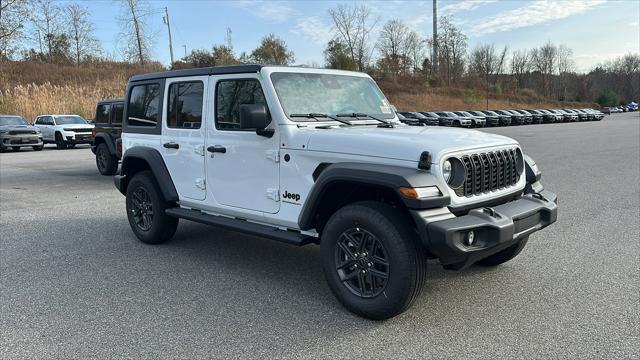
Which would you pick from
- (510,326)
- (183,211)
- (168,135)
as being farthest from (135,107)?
(510,326)

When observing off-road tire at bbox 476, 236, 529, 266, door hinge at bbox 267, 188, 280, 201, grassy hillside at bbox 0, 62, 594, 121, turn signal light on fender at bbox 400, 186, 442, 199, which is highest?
grassy hillside at bbox 0, 62, 594, 121

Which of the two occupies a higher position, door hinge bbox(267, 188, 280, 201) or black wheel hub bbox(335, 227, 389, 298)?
door hinge bbox(267, 188, 280, 201)

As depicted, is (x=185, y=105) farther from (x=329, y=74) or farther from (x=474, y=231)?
(x=474, y=231)

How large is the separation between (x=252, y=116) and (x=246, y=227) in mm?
1095

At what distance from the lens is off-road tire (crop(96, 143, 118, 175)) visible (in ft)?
40.0

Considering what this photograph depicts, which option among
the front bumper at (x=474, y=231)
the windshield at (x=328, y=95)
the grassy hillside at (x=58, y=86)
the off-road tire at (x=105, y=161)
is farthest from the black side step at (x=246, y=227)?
the grassy hillside at (x=58, y=86)

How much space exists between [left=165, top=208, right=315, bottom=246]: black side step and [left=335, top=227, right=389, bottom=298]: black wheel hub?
414 mm

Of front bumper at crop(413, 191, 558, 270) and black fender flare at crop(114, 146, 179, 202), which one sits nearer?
front bumper at crop(413, 191, 558, 270)

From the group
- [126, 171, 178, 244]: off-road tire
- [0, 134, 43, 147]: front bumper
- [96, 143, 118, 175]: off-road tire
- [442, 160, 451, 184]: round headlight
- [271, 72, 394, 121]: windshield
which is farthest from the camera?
[0, 134, 43, 147]: front bumper

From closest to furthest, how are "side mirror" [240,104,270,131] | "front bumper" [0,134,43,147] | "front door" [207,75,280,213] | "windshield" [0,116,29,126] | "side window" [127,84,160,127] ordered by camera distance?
"side mirror" [240,104,270,131]
"front door" [207,75,280,213]
"side window" [127,84,160,127]
"front bumper" [0,134,43,147]
"windshield" [0,116,29,126]

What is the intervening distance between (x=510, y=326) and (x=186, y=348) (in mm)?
2312

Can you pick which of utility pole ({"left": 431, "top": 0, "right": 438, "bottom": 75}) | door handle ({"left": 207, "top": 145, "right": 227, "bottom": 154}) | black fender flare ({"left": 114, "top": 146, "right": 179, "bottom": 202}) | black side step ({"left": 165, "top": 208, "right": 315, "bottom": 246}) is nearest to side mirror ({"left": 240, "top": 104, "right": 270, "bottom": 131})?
door handle ({"left": 207, "top": 145, "right": 227, "bottom": 154})

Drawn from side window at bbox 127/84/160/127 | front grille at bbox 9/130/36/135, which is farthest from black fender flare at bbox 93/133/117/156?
front grille at bbox 9/130/36/135

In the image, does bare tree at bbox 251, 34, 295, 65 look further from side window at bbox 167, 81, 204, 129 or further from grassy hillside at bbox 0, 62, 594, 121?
side window at bbox 167, 81, 204, 129
